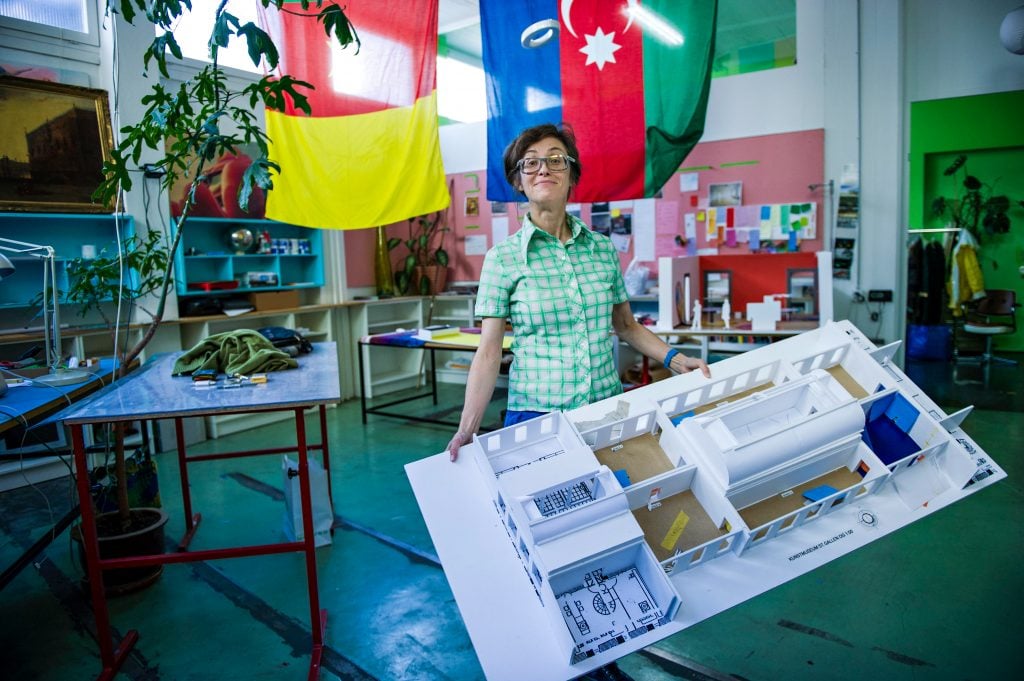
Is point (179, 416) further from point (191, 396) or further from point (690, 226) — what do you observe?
point (690, 226)

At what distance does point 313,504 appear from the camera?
2.95m

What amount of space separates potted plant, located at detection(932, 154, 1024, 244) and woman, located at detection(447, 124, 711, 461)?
680 cm

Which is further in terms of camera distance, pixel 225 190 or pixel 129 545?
pixel 225 190

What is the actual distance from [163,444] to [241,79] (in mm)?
2986

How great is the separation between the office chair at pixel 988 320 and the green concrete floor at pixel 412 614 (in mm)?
3793

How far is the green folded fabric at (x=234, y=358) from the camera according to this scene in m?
2.59

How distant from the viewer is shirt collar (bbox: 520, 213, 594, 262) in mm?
1627

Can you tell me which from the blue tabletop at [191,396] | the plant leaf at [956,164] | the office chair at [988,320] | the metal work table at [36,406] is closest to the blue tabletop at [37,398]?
the metal work table at [36,406]

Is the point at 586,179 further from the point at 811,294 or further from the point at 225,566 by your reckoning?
the point at 225,566

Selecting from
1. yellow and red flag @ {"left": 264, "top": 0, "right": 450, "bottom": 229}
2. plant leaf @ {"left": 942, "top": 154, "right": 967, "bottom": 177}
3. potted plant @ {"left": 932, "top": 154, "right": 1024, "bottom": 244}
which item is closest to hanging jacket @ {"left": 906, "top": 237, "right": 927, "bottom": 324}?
potted plant @ {"left": 932, "top": 154, "right": 1024, "bottom": 244}

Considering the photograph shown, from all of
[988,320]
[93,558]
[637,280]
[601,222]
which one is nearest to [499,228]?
[601,222]

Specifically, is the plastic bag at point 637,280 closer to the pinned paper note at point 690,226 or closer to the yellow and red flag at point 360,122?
the pinned paper note at point 690,226

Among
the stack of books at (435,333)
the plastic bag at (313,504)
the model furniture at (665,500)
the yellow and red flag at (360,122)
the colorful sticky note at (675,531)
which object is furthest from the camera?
the stack of books at (435,333)

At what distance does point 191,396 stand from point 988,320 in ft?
25.7
